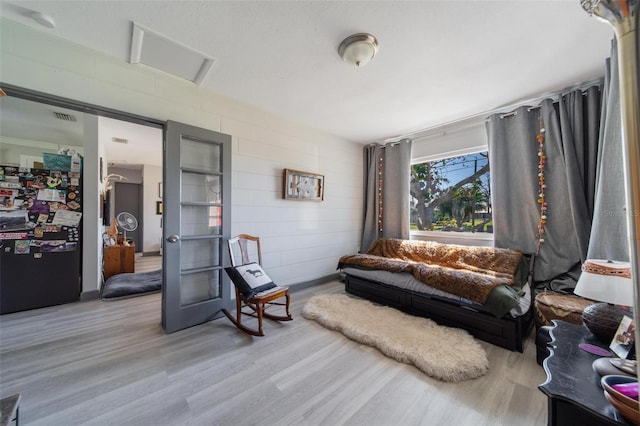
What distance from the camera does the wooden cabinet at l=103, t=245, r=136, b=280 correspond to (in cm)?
417

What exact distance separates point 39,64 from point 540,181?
4.72 metres

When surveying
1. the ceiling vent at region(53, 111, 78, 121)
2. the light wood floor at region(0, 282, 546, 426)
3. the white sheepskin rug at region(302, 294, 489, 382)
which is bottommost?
the light wood floor at region(0, 282, 546, 426)

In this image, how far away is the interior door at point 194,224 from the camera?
232 cm

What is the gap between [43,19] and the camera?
166cm

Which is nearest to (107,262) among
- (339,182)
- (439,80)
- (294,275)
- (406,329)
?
(294,275)

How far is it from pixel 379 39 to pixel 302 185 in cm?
206

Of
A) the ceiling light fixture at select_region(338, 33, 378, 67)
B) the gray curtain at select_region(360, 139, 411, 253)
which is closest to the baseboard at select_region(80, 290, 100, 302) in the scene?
the gray curtain at select_region(360, 139, 411, 253)

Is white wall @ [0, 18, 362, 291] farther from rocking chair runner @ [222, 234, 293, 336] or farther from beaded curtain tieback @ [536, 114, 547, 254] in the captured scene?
beaded curtain tieback @ [536, 114, 547, 254]

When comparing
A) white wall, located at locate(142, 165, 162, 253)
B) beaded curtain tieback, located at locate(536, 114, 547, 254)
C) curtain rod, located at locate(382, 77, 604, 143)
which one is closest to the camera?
curtain rod, located at locate(382, 77, 604, 143)

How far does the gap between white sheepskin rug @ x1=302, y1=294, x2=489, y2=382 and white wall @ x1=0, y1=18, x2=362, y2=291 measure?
38.2 inches

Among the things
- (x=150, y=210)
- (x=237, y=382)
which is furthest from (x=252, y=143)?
(x=150, y=210)

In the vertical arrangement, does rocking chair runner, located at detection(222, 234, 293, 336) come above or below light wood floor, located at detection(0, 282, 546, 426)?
above

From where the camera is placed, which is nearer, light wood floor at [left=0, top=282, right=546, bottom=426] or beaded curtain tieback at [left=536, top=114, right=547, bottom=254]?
light wood floor at [left=0, top=282, right=546, bottom=426]

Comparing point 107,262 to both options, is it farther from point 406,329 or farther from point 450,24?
point 450,24
